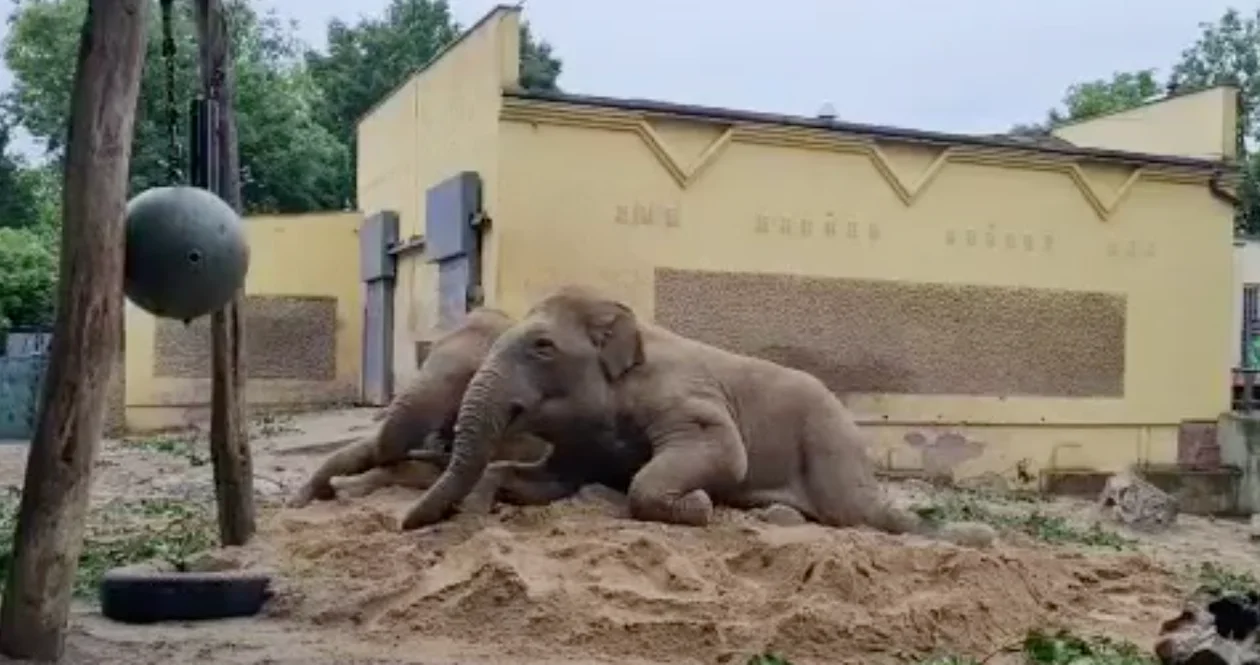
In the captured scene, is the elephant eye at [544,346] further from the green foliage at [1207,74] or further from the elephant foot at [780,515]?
the green foliage at [1207,74]

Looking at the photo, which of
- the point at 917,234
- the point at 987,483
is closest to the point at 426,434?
the point at 917,234

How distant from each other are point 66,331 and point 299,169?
29.1 m

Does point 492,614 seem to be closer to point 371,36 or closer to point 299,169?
point 299,169

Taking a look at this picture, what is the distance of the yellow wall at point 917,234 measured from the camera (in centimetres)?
1559

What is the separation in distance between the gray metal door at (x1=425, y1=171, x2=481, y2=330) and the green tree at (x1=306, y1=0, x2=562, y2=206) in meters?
24.8

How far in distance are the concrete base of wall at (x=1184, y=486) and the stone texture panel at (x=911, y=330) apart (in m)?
1.01

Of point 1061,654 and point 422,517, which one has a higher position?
point 422,517

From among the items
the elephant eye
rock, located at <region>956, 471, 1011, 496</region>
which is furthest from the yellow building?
the elephant eye

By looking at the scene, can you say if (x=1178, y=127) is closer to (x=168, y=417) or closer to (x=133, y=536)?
(x=168, y=417)

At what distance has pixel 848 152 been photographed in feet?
56.1

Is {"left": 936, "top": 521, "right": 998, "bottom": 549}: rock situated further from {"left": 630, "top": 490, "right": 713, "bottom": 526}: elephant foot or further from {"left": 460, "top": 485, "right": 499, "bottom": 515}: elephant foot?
{"left": 460, "top": 485, "right": 499, "bottom": 515}: elephant foot

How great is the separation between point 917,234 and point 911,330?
109cm

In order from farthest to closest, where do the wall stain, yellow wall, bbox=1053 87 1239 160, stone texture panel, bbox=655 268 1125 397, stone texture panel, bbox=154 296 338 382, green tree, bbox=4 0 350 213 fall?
green tree, bbox=4 0 350 213 → stone texture panel, bbox=154 296 338 382 → yellow wall, bbox=1053 87 1239 160 → the wall stain → stone texture panel, bbox=655 268 1125 397

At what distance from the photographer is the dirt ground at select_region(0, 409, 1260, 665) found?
688 centimetres
